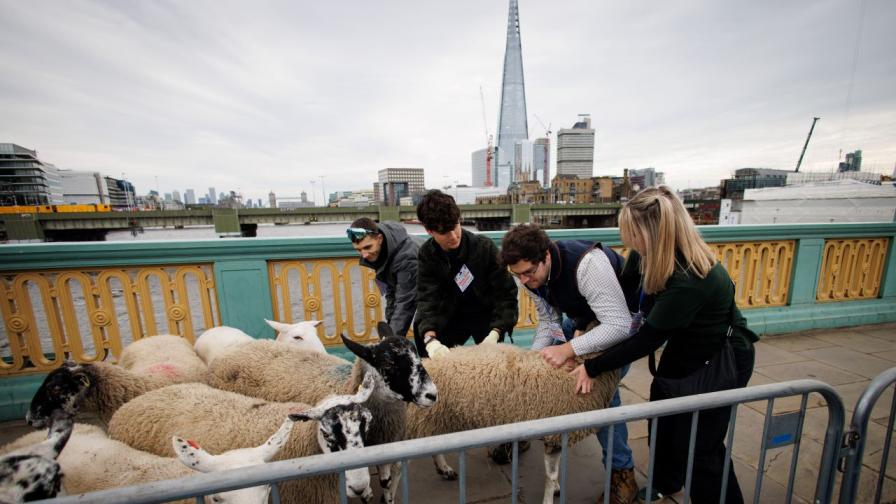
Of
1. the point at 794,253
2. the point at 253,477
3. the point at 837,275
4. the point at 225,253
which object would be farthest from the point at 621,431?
the point at 837,275

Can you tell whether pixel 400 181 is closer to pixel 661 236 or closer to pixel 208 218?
pixel 208 218

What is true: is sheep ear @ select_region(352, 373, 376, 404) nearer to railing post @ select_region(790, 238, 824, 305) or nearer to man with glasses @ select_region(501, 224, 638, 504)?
man with glasses @ select_region(501, 224, 638, 504)

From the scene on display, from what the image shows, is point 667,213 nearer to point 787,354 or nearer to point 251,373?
point 251,373

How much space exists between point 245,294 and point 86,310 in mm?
1410

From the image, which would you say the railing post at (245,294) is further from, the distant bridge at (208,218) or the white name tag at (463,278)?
the distant bridge at (208,218)

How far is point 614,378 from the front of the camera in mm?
2334

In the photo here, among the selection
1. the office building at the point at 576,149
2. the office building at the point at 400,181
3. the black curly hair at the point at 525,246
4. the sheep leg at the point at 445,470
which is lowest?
the sheep leg at the point at 445,470

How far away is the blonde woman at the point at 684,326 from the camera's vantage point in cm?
172

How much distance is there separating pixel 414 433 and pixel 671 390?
1.57 m

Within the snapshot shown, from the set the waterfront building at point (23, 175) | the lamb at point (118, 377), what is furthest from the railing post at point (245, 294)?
the waterfront building at point (23, 175)

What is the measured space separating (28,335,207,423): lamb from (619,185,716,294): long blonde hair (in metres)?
3.14

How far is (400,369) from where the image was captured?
1946mm

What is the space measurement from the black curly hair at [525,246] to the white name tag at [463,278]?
28.8 inches

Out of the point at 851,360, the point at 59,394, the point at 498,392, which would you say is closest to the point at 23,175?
the point at 59,394
